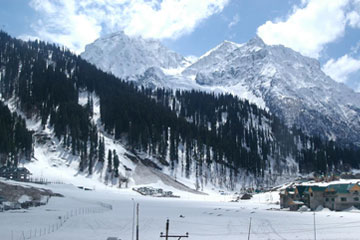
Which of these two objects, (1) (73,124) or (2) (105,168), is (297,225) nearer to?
(2) (105,168)

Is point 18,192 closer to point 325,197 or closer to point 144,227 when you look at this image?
point 144,227

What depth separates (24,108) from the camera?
7362 inches

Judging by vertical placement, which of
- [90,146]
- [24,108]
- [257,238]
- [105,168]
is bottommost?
[257,238]

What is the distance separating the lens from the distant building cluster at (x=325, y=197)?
303ft

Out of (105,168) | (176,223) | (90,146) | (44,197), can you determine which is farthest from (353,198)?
(90,146)

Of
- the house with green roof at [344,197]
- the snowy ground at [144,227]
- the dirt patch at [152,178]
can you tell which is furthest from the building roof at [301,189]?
the dirt patch at [152,178]

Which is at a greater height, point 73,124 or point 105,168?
point 73,124

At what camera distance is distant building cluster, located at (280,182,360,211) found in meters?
92.4

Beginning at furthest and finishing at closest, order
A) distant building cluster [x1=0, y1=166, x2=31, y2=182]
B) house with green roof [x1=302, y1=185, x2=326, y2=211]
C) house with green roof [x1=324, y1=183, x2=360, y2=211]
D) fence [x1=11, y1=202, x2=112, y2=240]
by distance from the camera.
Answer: distant building cluster [x1=0, y1=166, x2=31, y2=182] < house with green roof [x1=302, y1=185, x2=326, y2=211] < house with green roof [x1=324, y1=183, x2=360, y2=211] < fence [x1=11, y1=202, x2=112, y2=240]

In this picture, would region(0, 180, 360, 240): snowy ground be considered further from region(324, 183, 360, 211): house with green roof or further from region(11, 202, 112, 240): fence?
region(324, 183, 360, 211): house with green roof

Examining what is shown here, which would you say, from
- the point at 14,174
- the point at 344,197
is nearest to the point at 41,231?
the point at 14,174

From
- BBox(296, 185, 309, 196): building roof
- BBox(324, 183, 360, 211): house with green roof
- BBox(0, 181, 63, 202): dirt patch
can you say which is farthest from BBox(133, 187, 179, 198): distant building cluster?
BBox(324, 183, 360, 211): house with green roof

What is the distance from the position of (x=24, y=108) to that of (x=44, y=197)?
118 metres

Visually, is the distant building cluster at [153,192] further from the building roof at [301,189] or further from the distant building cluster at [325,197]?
the building roof at [301,189]
